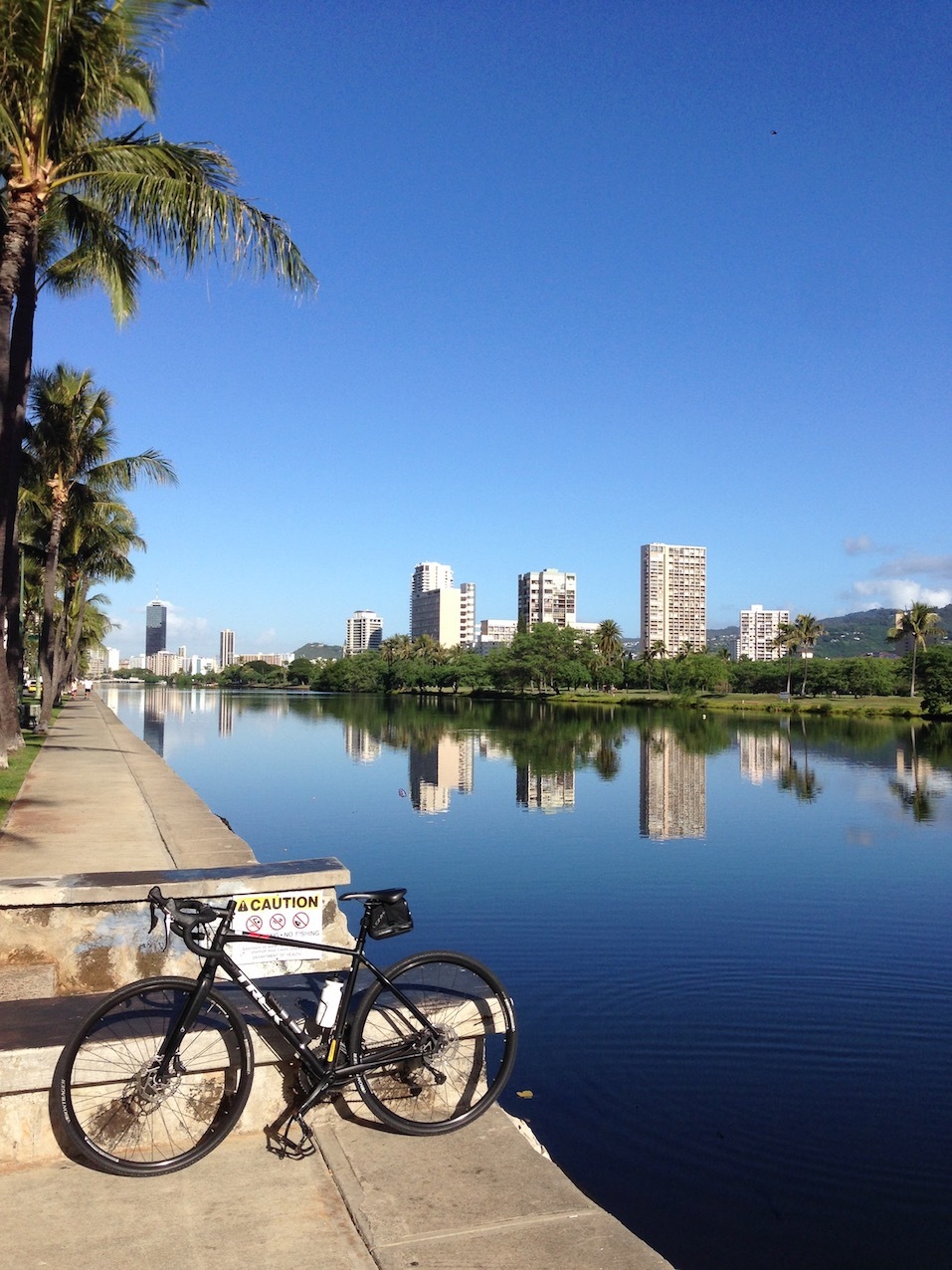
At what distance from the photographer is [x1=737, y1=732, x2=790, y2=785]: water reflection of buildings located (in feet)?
117

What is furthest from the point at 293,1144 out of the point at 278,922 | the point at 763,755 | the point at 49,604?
the point at 763,755

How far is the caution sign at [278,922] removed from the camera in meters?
5.76

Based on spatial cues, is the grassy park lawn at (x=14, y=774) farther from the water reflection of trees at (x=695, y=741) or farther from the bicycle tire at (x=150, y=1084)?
the water reflection of trees at (x=695, y=741)

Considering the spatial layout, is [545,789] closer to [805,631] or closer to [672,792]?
[672,792]

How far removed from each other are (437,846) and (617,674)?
11994 centimetres

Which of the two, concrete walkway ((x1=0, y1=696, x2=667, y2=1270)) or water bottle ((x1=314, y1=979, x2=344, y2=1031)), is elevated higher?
water bottle ((x1=314, y1=979, x2=344, y2=1031))

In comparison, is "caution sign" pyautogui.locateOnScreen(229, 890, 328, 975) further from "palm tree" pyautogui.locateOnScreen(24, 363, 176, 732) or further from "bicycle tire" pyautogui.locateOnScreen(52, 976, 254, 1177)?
"palm tree" pyautogui.locateOnScreen(24, 363, 176, 732)

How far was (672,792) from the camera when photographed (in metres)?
29.5

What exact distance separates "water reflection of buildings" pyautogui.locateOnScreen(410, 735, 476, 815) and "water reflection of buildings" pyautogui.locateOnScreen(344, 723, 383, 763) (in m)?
1.56

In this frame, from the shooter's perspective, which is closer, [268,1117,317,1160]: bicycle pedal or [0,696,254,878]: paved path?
[268,1117,317,1160]: bicycle pedal

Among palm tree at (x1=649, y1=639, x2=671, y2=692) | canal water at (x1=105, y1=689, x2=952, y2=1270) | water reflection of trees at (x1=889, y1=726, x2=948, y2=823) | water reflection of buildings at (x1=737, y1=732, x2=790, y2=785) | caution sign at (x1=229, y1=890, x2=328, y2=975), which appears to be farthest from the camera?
palm tree at (x1=649, y1=639, x2=671, y2=692)

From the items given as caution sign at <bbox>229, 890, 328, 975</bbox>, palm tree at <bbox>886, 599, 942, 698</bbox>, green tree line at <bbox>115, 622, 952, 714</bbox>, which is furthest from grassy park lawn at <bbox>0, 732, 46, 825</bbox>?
palm tree at <bbox>886, 599, 942, 698</bbox>

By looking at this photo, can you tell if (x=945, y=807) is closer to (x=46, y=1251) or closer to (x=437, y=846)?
(x=437, y=846)

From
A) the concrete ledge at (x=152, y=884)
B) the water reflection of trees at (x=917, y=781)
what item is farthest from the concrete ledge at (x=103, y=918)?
the water reflection of trees at (x=917, y=781)
